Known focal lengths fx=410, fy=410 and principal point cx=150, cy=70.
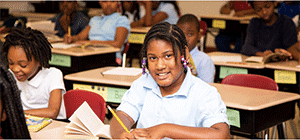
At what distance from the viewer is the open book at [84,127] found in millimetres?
1560

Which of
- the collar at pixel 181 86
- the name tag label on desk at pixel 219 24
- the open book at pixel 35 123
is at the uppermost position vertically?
the name tag label on desk at pixel 219 24

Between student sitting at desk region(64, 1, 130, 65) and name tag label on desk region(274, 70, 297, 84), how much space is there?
5.42 ft

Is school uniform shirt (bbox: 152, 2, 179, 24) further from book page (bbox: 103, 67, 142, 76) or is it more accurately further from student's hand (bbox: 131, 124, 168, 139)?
student's hand (bbox: 131, 124, 168, 139)

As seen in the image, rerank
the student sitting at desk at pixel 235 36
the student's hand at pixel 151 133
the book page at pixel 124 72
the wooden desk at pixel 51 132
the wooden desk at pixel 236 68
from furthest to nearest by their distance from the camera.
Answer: the student sitting at desk at pixel 235 36
the wooden desk at pixel 236 68
the book page at pixel 124 72
the wooden desk at pixel 51 132
the student's hand at pixel 151 133

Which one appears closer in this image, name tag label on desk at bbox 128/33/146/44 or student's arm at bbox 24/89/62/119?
student's arm at bbox 24/89/62/119

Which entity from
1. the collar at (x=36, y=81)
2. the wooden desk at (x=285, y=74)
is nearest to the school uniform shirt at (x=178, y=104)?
the collar at (x=36, y=81)

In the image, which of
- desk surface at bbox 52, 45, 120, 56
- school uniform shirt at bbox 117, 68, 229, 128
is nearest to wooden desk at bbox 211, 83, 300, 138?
school uniform shirt at bbox 117, 68, 229, 128

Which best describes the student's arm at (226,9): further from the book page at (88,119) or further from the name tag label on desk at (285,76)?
the book page at (88,119)

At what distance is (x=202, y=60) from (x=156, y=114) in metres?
1.21

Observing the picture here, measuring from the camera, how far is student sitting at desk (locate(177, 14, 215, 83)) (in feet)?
9.05

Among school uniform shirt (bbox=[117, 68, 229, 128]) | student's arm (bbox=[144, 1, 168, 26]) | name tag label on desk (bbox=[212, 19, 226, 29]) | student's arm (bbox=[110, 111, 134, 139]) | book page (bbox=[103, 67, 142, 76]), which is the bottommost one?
book page (bbox=[103, 67, 142, 76])

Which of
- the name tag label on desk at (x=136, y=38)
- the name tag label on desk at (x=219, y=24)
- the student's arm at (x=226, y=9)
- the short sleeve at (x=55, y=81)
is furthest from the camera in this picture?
the student's arm at (x=226, y=9)

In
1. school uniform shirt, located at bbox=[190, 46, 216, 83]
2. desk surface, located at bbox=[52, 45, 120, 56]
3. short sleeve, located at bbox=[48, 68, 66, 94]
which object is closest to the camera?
short sleeve, located at bbox=[48, 68, 66, 94]

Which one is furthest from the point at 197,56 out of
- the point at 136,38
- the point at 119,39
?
the point at 136,38
